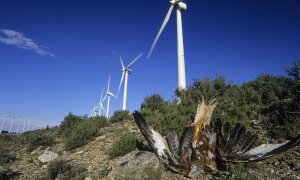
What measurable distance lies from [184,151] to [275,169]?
684 cm

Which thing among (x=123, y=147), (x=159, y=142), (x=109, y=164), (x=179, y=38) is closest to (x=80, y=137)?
(x=123, y=147)

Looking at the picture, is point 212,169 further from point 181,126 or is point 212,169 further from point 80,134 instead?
point 80,134

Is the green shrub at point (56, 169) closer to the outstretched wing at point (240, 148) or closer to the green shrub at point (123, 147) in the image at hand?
the green shrub at point (123, 147)

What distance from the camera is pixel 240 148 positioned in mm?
4188

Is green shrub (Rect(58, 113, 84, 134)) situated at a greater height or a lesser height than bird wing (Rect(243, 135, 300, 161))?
greater

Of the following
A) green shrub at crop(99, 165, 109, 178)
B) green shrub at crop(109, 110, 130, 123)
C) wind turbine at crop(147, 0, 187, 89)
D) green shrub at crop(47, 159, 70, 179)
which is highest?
wind turbine at crop(147, 0, 187, 89)

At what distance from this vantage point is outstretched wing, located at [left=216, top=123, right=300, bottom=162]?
3.89 m

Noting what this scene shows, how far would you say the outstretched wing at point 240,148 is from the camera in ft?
12.8

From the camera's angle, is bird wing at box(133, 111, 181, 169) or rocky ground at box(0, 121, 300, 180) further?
rocky ground at box(0, 121, 300, 180)

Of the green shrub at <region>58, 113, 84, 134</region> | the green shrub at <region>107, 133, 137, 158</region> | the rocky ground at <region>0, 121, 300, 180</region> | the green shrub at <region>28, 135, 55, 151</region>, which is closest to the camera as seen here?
the rocky ground at <region>0, 121, 300, 180</region>

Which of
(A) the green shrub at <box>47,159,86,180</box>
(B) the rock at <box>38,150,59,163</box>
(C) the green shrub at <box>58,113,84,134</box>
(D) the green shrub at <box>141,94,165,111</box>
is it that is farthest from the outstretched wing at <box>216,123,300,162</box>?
(C) the green shrub at <box>58,113,84,134</box>

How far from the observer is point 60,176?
12.2m

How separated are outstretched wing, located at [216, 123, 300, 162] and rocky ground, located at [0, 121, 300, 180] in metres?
0.61

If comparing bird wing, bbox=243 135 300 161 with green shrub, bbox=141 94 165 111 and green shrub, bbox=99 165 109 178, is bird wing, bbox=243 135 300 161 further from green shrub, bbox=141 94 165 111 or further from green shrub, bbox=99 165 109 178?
green shrub, bbox=141 94 165 111
